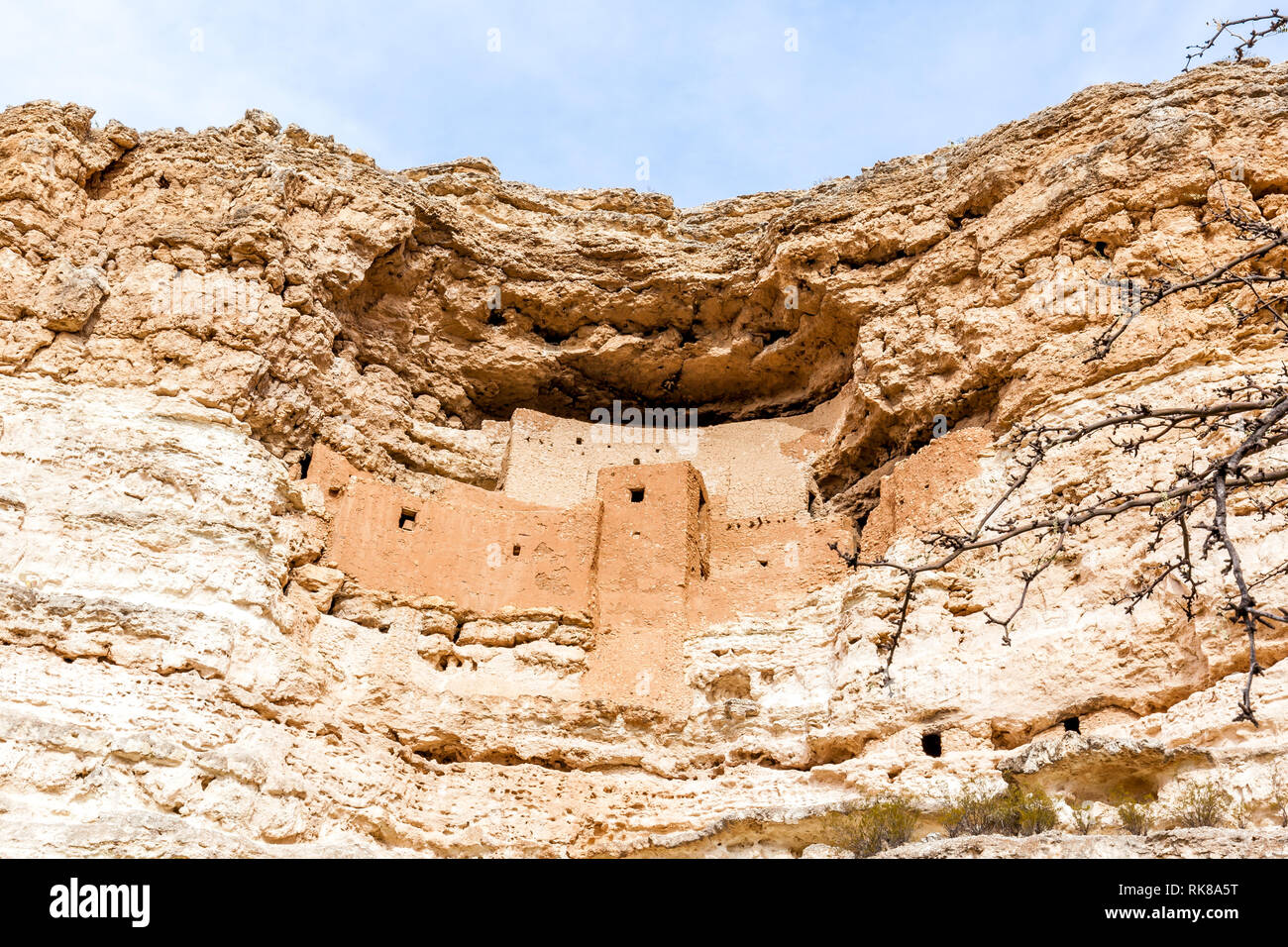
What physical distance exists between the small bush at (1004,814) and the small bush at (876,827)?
32 cm

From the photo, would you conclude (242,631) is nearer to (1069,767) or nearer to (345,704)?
(345,704)

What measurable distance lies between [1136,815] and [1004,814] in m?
0.95

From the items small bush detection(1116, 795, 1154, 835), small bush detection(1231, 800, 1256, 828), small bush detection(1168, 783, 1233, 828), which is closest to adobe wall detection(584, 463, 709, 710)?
small bush detection(1116, 795, 1154, 835)

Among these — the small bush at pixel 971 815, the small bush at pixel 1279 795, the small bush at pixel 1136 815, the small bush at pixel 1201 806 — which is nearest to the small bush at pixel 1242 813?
the small bush at pixel 1201 806

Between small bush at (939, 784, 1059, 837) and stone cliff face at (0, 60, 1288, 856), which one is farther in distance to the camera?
stone cliff face at (0, 60, 1288, 856)

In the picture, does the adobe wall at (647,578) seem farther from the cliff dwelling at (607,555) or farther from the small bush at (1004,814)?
the small bush at (1004,814)

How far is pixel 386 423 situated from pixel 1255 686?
36.7ft

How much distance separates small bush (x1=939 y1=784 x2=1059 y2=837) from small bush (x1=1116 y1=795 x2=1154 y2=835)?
19.0 inches

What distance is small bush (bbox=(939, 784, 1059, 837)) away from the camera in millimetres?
9617

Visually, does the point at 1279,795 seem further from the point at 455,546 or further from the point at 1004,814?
the point at 455,546

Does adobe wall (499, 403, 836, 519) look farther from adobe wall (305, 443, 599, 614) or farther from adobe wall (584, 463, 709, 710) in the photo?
adobe wall (305, 443, 599, 614)

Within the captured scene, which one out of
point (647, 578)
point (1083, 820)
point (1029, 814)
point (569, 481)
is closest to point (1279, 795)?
point (1083, 820)

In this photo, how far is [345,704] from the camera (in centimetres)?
1367
